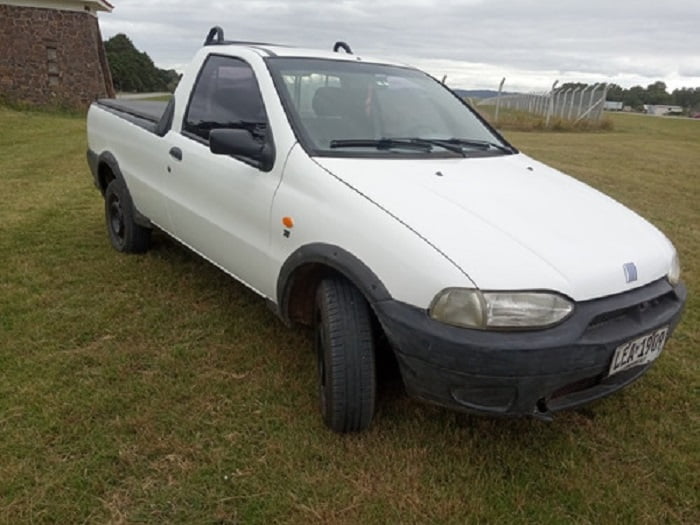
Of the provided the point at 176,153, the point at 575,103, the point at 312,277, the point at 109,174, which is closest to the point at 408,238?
the point at 312,277

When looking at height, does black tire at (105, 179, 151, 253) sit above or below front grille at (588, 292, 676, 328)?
below

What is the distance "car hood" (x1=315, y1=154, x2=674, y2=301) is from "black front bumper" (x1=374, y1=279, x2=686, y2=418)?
5.1 inches

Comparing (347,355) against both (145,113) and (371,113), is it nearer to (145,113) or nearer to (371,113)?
(371,113)

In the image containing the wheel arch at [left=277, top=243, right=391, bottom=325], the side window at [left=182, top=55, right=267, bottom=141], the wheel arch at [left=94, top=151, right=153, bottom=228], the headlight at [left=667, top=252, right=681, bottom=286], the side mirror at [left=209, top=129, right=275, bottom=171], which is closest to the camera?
the wheel arch at [left=277, top=243, right=391, bottom=325]

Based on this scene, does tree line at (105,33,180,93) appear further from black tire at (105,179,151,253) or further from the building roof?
black tire at (105,179,151,253)

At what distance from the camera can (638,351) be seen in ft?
7.81

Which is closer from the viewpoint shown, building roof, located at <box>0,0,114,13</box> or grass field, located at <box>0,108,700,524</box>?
grass field, located at <box>0,108,700,524</box>

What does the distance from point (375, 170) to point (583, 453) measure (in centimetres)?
154

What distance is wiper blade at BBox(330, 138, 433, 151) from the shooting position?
2971mm

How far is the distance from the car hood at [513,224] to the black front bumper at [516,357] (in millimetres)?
129

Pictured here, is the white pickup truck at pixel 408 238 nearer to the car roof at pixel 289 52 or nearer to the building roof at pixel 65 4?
the car roof at pixel 289 52

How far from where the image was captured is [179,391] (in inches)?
118

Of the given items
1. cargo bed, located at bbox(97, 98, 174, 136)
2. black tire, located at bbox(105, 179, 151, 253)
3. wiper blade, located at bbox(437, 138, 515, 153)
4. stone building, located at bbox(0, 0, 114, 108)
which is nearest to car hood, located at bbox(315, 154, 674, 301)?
wiper blade, located at bbox(437, 138, 515, 153)

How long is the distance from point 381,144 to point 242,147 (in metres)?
0.69
